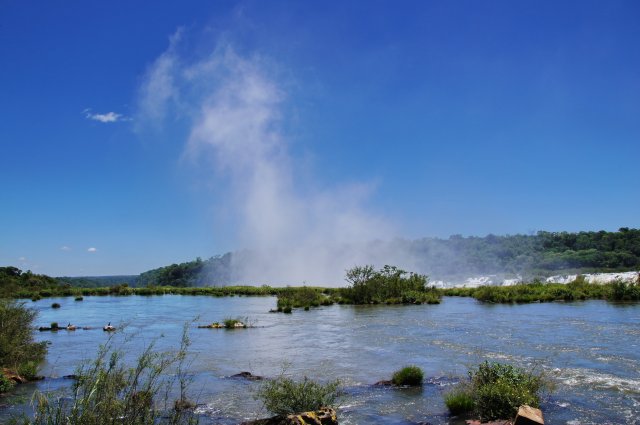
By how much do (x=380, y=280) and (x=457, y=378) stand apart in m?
38.5

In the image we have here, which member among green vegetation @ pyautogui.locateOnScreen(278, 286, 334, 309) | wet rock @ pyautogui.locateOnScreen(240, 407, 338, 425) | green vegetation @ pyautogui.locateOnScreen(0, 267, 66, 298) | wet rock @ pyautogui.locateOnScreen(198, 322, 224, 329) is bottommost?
wet rock @ pyautogui.locateOnScreen(198, 322, 224, 329)

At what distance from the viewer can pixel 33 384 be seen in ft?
54.3

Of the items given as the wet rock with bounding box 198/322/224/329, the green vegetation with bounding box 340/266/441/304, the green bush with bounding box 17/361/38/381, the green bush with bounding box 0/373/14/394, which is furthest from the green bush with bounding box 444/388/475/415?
the green vegetation with bounding box 340/266/441/304

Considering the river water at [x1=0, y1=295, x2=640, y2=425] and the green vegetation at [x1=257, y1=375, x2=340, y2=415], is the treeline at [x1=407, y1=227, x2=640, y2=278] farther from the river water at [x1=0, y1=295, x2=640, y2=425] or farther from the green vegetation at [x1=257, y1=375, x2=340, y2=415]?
the green vegetation at [x1=257, y1=375, x2=340, y2=415]

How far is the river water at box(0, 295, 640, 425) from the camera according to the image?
1286 centimetres

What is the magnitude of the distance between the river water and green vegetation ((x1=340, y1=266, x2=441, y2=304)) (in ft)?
39.0

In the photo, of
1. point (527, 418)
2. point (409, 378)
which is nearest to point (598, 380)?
point (409, 378)

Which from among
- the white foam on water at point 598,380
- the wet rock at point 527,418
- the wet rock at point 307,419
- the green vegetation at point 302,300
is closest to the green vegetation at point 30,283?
the green vegetation at point 302,300

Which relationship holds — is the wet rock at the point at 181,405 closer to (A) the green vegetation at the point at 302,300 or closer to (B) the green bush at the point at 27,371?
(B) the green bush at the point at 27,371

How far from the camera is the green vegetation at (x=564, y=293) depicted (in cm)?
4700

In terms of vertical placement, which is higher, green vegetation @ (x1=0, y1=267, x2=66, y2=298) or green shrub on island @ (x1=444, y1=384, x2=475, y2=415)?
green vegetation @ (x1=0, y1=267, x2=66, y2=298)

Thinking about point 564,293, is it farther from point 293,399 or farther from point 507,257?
point 507,257

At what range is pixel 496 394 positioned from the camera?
1124 cm

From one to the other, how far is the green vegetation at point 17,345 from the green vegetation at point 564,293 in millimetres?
42952
